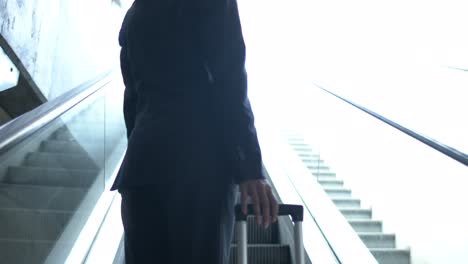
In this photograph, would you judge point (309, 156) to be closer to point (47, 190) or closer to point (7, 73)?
point (7, 73)

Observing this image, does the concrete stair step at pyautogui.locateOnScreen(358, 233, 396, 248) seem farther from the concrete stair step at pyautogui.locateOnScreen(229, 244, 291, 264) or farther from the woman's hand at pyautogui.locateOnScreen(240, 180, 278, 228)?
the woman's hand at pyautogui.locateOnScreen(240, 180, 278, 228)

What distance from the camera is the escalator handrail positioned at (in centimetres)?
156

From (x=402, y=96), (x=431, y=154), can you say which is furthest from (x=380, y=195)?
(x=402, y=96)

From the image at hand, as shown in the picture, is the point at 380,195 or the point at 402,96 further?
the point at 402,96

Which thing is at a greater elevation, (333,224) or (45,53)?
(45,53)

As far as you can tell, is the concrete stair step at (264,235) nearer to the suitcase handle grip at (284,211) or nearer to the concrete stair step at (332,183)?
the concrete stair step at (332,183)

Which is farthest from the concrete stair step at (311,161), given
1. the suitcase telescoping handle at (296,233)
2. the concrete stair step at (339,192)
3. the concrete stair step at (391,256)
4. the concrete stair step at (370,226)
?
the suitcase telescoping handle at (296,233)

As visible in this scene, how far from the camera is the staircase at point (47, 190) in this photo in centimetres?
189

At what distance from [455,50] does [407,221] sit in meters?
2.89

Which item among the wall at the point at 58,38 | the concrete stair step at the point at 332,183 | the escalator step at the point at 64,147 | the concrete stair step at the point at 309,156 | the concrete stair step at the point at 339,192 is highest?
the wall at the point at 58,38

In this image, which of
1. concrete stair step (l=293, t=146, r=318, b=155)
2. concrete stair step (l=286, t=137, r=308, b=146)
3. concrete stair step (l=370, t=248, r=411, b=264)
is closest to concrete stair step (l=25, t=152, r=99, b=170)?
concrete stair step (l=370, t=248, r=411, b=264)

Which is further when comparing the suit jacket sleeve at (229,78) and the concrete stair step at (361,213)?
the concrete stair step at (361,213)

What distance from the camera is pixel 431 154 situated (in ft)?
11.6

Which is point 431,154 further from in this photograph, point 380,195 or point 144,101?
point 144,101
